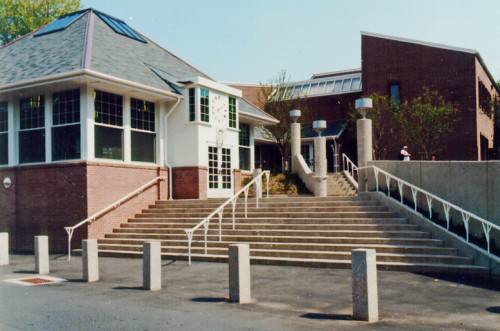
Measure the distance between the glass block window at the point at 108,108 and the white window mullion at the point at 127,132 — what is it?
153mm

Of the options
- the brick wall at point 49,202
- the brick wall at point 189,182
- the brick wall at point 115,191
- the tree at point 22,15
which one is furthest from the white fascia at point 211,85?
the tree at point 22,15

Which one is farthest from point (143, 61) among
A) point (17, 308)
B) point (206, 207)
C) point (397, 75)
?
point (397, 75)

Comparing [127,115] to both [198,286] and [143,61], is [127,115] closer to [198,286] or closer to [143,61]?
[143,61]

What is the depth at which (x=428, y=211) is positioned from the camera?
536 inches

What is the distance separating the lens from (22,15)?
42.3 m

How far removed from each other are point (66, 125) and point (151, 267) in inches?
372

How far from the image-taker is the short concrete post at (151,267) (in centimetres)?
994

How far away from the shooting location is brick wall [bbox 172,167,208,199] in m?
19.8

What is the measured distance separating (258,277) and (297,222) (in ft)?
13.0

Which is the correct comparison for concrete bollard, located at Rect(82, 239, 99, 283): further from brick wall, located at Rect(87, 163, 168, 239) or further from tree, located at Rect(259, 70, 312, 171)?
tree, located at Rect(259, 70, 312, 171)

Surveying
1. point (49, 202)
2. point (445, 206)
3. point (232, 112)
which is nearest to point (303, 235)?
point (445, 206)

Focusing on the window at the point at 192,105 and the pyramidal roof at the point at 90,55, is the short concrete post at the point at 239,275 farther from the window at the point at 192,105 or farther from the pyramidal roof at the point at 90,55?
the window at the point at 192,105

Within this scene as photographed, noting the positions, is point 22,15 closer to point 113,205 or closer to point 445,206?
point 113,205

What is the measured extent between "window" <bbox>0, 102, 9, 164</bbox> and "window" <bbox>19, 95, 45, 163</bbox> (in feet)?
2.31
